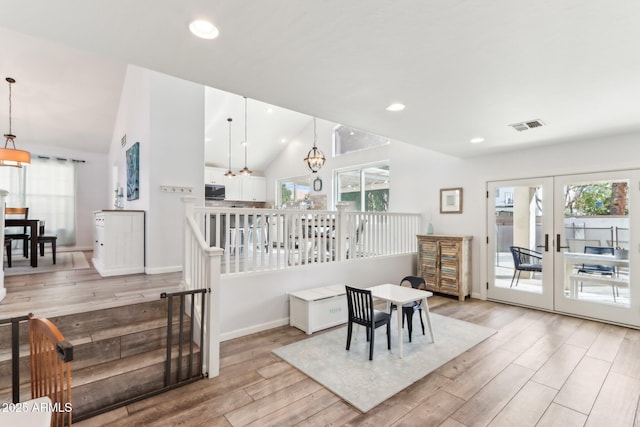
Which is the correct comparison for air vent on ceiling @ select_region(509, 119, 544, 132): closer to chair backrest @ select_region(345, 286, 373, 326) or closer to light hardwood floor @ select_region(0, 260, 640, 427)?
light hardwood floor @ select_region(0, 260, 640, 427)

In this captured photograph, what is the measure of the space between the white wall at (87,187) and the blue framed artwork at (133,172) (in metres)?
3.18

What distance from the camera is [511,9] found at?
1.54 meters

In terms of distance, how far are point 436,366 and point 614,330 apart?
8.91ft

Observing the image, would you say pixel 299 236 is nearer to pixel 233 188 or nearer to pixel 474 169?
pixel 474 169

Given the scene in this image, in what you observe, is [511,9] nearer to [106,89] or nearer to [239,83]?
[239,83]

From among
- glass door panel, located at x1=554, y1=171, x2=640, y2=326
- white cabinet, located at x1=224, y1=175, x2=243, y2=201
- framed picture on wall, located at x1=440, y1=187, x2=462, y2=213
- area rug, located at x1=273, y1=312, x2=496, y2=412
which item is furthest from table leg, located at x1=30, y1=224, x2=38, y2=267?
glass door panel, located at x1=554, y1=171, x2=640, y2=326

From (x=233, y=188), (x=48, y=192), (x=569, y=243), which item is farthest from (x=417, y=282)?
(x=48, y=192)

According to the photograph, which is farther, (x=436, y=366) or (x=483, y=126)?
(x=483, y=126)

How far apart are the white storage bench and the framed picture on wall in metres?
2.80

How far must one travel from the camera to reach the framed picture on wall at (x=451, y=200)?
534 cm

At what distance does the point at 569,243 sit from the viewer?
13.9 feet

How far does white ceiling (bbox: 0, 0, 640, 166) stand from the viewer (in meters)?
1.55

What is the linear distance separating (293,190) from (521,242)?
6.31 m

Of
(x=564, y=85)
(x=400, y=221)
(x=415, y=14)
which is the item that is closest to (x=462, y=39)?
(x=415, y=14)
